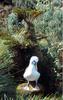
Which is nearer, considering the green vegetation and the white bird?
the white bird

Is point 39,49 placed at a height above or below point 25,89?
above

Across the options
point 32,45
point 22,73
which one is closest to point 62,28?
point 32,45

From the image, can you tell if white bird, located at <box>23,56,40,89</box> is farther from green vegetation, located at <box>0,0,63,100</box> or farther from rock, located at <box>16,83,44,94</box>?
green vegetation, located at <box>0,0,63,100</box>

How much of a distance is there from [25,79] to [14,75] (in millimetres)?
190

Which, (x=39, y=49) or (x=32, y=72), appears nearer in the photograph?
(x=32, y=72)

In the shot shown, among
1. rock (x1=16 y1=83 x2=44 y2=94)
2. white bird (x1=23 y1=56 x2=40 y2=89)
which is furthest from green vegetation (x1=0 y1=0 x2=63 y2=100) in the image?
white bird (x1=23 y1=56 x2=40 y2=89)

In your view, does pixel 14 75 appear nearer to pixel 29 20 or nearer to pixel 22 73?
pixel 22 73

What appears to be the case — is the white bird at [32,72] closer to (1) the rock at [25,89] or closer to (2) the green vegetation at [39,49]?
(1) the rock at [25,89]

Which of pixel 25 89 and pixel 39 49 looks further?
pixel 39 49

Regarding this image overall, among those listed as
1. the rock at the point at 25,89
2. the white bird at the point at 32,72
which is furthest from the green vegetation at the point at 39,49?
the white bird at the point at 32,72

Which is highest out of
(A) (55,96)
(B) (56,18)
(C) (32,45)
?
(B) (56,18)

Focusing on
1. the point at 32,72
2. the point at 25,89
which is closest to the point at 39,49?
the point at 32,72

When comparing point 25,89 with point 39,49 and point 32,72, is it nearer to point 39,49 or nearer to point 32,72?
point 32,72

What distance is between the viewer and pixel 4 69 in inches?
202
